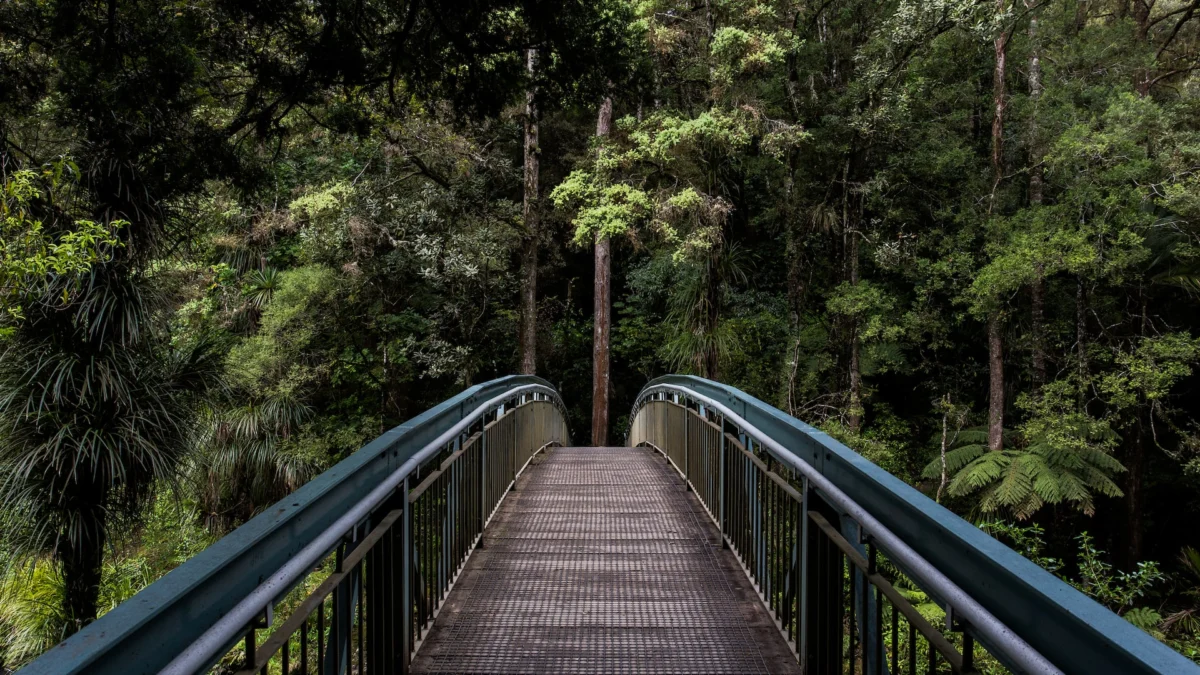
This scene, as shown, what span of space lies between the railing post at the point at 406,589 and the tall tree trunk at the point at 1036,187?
1325 cm

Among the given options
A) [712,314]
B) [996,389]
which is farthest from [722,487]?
[996,389]

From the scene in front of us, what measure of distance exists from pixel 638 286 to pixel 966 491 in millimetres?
11137

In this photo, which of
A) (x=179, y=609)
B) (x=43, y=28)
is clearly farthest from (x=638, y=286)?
(x=179, y=609)

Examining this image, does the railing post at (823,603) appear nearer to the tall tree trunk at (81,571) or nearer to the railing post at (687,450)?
the railing post at (687,450)

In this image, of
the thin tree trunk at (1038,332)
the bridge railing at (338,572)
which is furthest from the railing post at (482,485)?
the thin tree trunk at (1038,332)

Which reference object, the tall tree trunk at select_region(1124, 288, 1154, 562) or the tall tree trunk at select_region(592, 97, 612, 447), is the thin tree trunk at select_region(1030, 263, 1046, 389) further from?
the tall tree trunk at select_region(592, 97, 612, 447)

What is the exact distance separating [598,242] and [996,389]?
8231mm

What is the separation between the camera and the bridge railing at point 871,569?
147cm

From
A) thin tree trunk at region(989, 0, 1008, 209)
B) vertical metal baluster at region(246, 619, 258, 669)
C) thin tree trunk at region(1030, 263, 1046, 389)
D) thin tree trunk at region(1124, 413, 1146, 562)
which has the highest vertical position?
thin tree trunk at region(989, 0, 1008, 209)

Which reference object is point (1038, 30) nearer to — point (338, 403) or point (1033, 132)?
point (1033, 132)

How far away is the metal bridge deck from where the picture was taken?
3.64 meters

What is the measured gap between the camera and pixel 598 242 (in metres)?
15.5

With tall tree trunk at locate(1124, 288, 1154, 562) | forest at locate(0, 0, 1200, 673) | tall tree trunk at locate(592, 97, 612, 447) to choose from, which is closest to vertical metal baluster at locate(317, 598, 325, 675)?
forest at locate(0, 0, 1200, 673)

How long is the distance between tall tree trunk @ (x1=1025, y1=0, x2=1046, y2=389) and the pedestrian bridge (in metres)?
9.03
